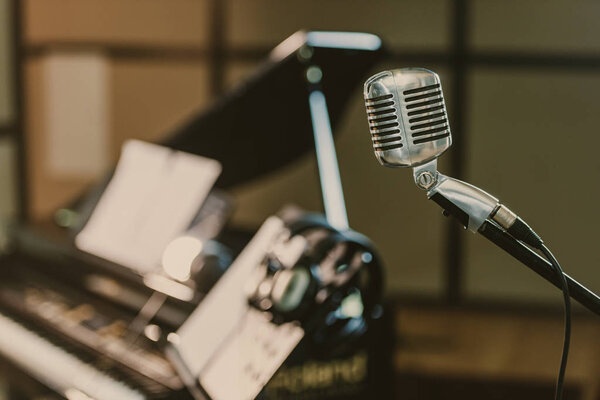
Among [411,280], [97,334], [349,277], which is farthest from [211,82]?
[349,277]

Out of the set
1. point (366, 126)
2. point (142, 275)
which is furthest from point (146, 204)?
point (366, 126)

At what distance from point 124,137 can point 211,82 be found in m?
0.66

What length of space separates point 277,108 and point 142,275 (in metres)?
0.56

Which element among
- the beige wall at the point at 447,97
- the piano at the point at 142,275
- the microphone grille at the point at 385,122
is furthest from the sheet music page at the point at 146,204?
the beige wall at the point at 447,97

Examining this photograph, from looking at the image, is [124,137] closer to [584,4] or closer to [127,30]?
[127,30]

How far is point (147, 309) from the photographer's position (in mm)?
1819

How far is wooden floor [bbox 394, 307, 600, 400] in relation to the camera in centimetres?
318

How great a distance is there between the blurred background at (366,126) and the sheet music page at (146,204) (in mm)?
2072

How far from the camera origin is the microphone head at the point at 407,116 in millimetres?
777

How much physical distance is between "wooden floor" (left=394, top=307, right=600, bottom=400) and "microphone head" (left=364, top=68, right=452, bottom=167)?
81.8 inches

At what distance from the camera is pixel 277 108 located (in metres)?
2.04

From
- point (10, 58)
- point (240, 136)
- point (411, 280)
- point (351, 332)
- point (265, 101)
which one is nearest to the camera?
point (351, 332)

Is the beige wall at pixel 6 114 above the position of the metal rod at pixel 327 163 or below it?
below

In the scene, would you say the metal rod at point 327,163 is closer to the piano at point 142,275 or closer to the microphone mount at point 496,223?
the piano at point 142,275
